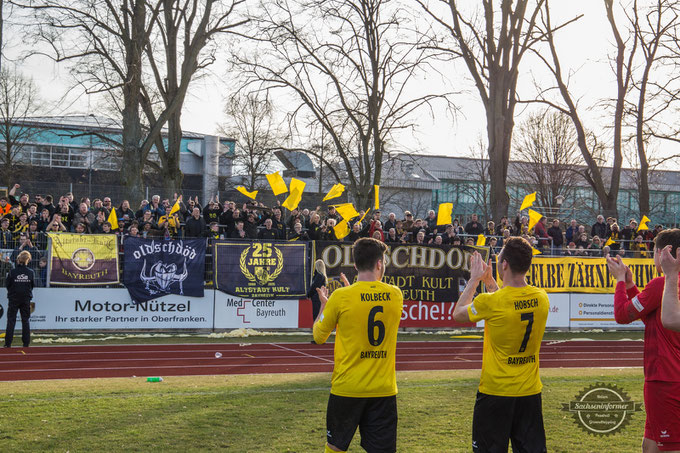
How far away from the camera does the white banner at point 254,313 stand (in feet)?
59.0

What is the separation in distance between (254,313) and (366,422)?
1343cm

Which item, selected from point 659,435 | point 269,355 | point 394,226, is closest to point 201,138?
point 394,226

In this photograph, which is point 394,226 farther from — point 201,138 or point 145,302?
point 201,138

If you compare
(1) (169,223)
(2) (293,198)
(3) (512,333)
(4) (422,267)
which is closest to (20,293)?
(1) (169,223)

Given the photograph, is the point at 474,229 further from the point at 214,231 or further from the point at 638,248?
the point at 214,231

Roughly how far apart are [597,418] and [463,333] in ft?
38.8

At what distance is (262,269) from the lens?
18.1 meters

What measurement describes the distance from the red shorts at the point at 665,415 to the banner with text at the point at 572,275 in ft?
51.5

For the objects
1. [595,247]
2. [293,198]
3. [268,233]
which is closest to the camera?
[293,198]

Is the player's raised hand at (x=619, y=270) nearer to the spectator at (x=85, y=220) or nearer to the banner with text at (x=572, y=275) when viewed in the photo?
A: the spectator at (x=85, y=220)

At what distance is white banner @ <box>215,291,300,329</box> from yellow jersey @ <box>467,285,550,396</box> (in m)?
13.5

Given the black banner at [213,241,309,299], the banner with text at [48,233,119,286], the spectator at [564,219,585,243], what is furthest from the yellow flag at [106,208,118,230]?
the spectator at [564,219,585,243]

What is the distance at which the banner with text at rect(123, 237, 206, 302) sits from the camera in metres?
17.3

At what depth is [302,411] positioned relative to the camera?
8625mm
